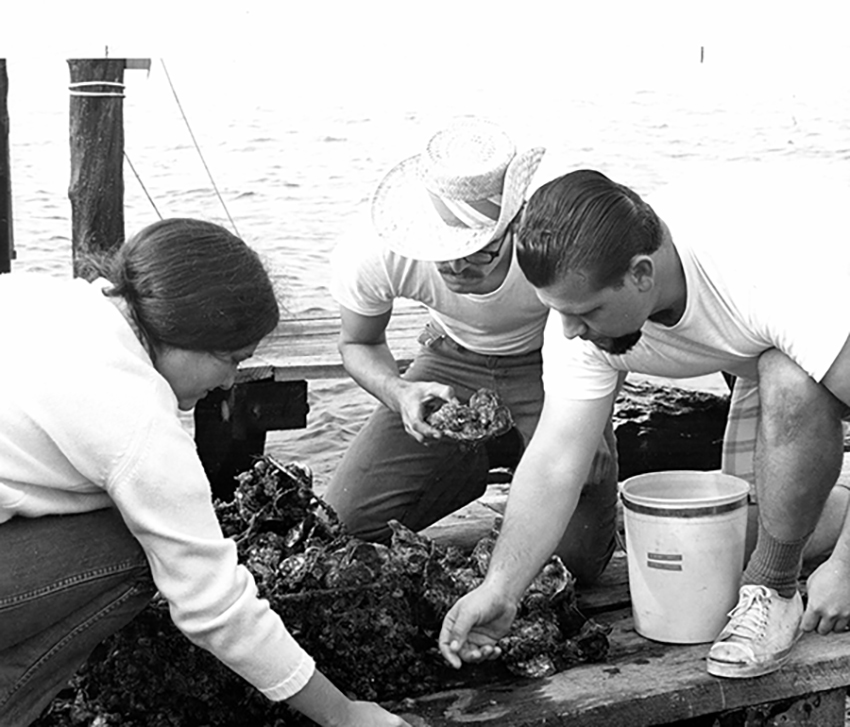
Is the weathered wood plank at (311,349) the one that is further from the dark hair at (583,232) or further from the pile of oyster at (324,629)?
the dark hair at (583,232)

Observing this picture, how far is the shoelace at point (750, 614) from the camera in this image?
273cm

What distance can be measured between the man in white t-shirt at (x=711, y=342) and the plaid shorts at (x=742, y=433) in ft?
1.50

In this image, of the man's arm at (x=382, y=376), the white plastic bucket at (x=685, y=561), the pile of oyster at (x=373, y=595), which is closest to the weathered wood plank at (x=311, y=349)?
the man's arm at (x=382, y=376)

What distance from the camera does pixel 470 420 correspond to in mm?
3102

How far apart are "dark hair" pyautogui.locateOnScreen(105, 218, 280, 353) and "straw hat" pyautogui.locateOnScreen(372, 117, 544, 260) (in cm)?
92

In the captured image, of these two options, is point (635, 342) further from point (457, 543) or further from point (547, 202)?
point (457, 543)

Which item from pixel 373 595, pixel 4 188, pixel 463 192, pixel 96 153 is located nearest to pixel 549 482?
pixel 373 595

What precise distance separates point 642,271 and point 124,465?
1.15 m

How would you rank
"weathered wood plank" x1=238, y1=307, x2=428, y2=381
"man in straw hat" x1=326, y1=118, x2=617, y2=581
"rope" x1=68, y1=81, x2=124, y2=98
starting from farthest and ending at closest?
"rope" x1=68, y1=81, x2=124, y2=98
"weathered wood plank" x1=238, y1=307, x2=428, y2=381
"man in straw hat" x1=326, y1=118, x2=617, y2=581

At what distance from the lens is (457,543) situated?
144 inches

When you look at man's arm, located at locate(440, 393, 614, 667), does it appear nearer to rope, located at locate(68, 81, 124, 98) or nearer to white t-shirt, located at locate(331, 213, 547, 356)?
white t-shirt, located at locate(331, 213, 547, 356)

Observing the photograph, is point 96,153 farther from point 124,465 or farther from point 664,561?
point 124,465

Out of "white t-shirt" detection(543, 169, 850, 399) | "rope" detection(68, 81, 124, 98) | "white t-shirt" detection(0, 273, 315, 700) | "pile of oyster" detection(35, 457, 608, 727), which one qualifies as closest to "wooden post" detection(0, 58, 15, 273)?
"rope" detection(68, 81, 124, 98)

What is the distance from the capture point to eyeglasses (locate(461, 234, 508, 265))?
3.01 metres
